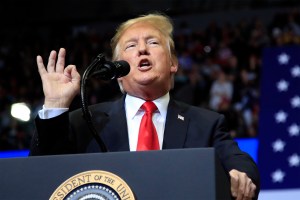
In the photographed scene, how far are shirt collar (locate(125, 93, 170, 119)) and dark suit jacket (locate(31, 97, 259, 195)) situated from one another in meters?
0.02

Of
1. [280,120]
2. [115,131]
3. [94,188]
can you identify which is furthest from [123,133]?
[280,120]

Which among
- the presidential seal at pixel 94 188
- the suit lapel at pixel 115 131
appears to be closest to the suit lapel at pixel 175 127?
the suit lapel at pixel 115 131

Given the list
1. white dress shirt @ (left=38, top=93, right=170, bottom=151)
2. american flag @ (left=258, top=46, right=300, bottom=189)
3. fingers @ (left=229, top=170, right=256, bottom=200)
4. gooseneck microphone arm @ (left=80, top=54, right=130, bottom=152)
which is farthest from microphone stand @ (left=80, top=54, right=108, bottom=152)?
american flag @ (left=258, top=46, right=300, bottom=189)

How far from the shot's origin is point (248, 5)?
11125 mm

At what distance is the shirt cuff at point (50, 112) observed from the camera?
1926 mm

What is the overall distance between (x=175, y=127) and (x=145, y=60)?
0.86 ft

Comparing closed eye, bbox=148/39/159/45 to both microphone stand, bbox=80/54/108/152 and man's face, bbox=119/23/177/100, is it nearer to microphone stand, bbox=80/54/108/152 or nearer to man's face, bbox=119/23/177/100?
man's face, bbox=119/23/177/100

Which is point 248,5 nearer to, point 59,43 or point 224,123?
point 59,43

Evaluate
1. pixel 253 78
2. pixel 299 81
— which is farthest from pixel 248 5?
pixel 299 81

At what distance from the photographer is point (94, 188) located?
1.58 m

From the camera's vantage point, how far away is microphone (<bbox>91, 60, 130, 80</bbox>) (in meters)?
1.93

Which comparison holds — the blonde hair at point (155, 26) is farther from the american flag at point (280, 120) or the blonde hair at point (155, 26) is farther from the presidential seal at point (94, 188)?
the american flag at point (280, 120)

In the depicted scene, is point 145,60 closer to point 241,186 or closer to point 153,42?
point 153,42

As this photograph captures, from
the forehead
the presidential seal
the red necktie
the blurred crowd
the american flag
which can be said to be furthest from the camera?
the blurred crowd
